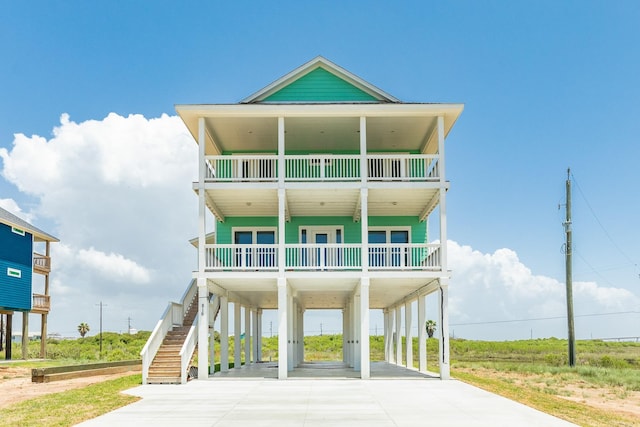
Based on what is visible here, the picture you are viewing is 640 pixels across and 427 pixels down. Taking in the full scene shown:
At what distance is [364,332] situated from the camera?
939 inches

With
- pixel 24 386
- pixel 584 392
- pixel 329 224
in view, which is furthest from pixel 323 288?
pixel 24 386

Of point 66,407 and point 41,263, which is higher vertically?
point 41,263

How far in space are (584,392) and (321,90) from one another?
14781 millimetres

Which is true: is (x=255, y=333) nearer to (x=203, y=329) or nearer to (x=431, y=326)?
(x=203, y=329)

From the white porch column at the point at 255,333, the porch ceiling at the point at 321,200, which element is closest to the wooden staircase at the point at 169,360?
the porch ceiling at the point at 321,200

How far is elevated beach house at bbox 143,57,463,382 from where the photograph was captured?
79.7 ft

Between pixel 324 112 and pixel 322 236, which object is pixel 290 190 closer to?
pixel 324 112

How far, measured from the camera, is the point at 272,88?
26734 millimetres

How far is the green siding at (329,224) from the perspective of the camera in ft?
95.7

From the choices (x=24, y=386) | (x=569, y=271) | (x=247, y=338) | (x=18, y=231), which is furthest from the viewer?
(x=18, y=231)

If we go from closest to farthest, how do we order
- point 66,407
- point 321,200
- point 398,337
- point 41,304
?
point 66,407, point 321,200, point 398,337, point 41,304

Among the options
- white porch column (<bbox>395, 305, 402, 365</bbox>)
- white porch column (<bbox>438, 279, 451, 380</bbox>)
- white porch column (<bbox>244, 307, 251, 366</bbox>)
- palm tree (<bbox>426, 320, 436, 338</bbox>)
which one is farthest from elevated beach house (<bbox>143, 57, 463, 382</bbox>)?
palm tree (<bbox>426, 320, 436, 338</bbox>)

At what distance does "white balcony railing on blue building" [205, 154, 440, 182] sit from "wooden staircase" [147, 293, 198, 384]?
577cm

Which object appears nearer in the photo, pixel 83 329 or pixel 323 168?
pixel 323 168
